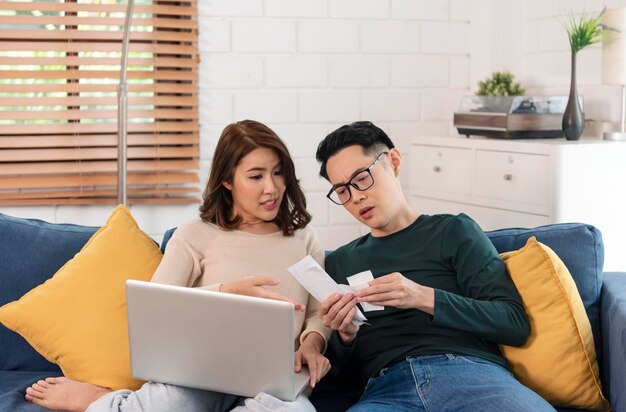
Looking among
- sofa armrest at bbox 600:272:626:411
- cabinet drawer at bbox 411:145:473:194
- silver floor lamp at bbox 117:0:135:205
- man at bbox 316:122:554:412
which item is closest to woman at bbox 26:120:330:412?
man at bbox 316:122:554:412

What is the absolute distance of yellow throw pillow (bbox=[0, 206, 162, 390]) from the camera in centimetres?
230

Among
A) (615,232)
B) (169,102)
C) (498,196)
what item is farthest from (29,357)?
(615,232)

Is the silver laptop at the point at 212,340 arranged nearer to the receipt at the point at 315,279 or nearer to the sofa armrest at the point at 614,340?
the receipt at the point at 315,279

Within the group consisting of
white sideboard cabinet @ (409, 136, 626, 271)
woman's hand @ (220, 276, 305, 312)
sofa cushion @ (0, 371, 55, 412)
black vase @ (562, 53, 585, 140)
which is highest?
black vase @ (562, 53, 585, 140)

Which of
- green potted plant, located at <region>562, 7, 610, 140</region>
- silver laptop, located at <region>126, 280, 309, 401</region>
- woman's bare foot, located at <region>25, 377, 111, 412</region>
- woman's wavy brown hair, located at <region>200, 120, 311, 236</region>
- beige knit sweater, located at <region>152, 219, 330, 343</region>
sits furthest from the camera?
green potted plant, located at <region>562, 7, 610, 140</region>

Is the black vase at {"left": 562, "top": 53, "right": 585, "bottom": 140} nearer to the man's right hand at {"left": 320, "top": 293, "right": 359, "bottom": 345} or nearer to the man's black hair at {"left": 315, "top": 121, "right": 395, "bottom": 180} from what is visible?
the man's black hair at {"left": 315, "top": 121, "right": 395, "bottom": 180}

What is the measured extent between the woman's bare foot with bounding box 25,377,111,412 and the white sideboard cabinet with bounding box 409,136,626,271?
1.58 meters

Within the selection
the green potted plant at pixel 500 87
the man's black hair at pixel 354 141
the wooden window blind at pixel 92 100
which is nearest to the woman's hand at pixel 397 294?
the man's black hair at pixel 354 141

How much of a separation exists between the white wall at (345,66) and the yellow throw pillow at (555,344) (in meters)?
1.51

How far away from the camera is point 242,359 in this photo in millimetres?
1933

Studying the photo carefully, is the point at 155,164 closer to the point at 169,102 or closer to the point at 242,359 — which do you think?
the point at 169,102

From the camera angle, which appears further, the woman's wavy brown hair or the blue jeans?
the woman's wavy brown hair

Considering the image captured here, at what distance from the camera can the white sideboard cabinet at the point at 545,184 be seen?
9.98ft

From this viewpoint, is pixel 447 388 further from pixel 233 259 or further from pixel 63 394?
pixel 63 394
